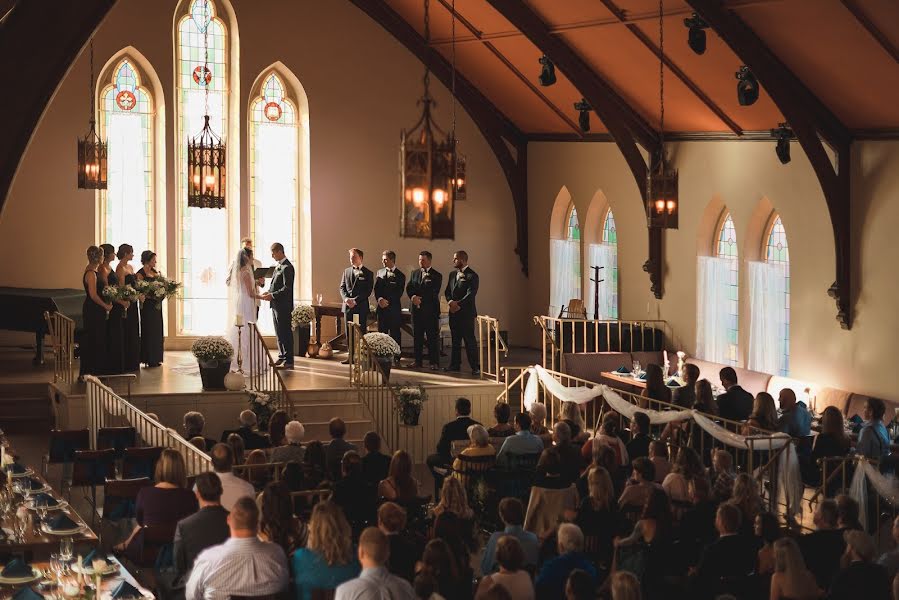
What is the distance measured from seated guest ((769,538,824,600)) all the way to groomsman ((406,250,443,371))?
10717mm

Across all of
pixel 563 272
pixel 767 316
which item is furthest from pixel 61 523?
pixel 563 272

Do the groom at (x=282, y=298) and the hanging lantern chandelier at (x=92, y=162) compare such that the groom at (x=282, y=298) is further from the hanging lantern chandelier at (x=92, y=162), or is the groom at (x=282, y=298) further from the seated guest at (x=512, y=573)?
the seated guest at (x=512, y=573)

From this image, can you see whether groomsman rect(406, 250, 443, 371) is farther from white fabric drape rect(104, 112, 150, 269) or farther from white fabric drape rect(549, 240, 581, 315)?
white fabric drape rect(104, 112, 150, 269)

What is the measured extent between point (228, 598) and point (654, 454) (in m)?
4.51

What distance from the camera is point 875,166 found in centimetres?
1466

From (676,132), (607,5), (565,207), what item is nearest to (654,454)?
(607,5)

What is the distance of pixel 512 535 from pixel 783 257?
9435mm

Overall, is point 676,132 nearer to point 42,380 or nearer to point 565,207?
point 565,207

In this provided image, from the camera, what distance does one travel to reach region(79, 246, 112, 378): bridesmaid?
15.8m

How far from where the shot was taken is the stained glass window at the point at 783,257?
1658cm

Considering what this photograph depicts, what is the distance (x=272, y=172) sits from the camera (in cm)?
2058

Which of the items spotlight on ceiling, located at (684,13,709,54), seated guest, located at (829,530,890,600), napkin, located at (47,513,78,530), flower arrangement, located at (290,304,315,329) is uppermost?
spotlight on ceiling, located at (684,13,709,54)

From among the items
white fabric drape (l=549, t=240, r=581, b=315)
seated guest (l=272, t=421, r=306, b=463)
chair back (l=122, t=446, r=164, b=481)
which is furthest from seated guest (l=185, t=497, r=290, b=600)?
white fabric drape (l=549, t=240, r=581, b=315)

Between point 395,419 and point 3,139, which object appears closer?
point 3,139
